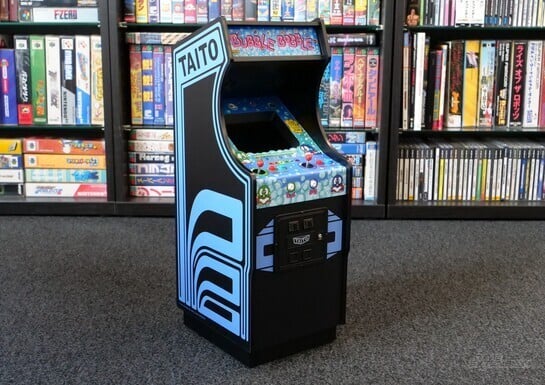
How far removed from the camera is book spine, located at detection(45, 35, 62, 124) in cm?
322

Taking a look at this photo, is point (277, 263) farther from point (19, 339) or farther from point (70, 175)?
point (70, 175)

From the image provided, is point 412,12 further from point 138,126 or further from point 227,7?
point 138,126

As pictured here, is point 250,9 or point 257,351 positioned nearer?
point 257,351

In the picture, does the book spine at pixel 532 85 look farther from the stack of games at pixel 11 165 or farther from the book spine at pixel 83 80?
the stack of games at pixel 11 165

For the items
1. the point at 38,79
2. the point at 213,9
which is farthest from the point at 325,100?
the point at 38,79

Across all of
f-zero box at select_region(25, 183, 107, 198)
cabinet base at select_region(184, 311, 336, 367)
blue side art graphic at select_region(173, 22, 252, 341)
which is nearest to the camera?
blue side art graphic at select_region(173, 22, 252, 341)

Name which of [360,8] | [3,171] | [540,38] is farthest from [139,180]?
[540,38]

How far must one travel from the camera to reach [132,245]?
295 cm

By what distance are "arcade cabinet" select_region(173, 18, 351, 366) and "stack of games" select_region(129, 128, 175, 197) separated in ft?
3.94

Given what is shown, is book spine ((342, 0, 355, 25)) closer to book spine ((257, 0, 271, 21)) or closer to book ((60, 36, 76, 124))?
book spine ((257, 0, 271, 21))

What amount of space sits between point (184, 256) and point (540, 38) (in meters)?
2.19

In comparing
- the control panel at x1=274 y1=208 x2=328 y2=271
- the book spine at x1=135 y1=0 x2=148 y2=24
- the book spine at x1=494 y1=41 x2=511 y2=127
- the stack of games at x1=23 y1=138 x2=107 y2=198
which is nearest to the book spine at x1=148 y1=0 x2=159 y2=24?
the book spine at x1=135 y1=0 x2=148 y2=24

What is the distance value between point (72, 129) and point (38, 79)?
0.28m

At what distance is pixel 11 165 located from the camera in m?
3.35
